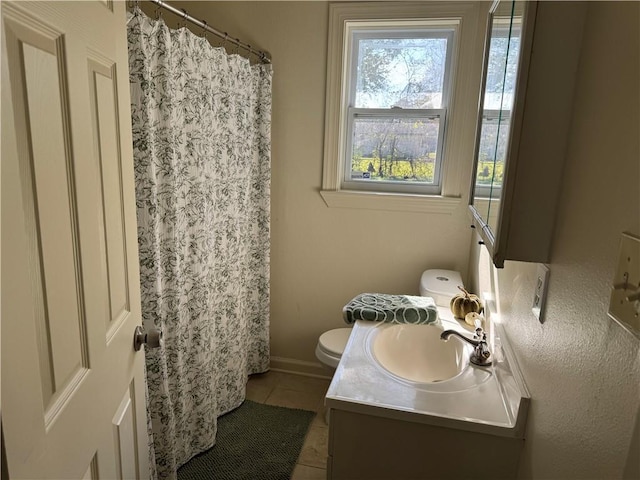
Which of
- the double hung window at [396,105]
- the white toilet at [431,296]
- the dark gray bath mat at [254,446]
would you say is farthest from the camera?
the double hung window at [396,105]

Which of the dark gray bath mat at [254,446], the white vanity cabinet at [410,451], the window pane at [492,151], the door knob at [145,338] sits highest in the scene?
the window pane at [492,151]

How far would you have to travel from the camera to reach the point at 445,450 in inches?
46.3

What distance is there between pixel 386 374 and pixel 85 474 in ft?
2.66

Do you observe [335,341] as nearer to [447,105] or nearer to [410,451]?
[410,451]

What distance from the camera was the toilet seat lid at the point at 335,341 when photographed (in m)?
2.25

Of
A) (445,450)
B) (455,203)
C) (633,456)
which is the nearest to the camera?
(633,456)

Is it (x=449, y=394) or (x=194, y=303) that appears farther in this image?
(x=194, y=303)

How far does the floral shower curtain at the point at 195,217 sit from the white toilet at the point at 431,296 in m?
0.49

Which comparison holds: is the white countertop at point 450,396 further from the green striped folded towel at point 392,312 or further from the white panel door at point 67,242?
the white panel door at point 67,242

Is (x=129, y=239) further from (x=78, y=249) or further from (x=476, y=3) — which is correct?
(x=476, y=3)

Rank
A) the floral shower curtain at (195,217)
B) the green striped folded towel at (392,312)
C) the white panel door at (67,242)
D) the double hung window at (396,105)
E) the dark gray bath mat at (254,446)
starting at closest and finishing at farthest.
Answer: the white panel door at (67,242), the floral shower curtain at (195,217), the green striped folded towel at (392,312), the dark gray bath mat at (254,446), the double hung window at (396,105)

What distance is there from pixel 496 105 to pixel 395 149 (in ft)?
4.45

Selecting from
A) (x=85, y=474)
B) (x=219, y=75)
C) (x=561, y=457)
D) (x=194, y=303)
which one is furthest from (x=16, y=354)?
(x=219, y=75)

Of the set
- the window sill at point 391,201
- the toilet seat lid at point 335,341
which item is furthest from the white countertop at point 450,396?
the window sill at point 391,201
